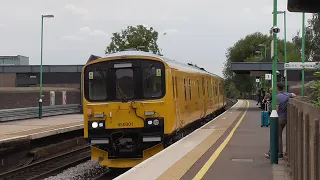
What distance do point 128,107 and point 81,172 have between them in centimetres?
317

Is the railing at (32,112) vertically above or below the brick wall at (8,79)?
below

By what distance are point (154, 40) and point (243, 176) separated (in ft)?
195

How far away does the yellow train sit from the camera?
38.3 ft

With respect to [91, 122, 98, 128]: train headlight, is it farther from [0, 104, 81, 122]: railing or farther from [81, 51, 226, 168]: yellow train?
[0, 104, 81, 122]: railing

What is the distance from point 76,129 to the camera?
66.4 feet

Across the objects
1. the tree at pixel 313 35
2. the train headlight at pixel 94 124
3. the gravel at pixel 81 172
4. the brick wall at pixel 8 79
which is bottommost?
the gravel at pixel 81 172

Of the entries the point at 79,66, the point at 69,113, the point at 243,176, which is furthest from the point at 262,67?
the point at 243,176

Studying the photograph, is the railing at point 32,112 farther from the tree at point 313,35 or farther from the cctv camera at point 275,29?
the cctv camera at point 275,29

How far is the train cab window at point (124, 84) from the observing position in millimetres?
12047

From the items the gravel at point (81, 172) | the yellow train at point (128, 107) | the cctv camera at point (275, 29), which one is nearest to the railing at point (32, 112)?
the gravel at point (81, 172)

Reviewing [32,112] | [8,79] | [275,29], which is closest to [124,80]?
[275,29]

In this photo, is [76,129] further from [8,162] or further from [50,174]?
[50,174]

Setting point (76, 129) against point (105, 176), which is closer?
point (105, 176)

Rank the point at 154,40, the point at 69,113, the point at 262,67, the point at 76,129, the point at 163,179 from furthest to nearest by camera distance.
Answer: the point at 154,40 < the point at 262,67 < the point at 69,113 < the point at 76,129 < the point at 163,179
